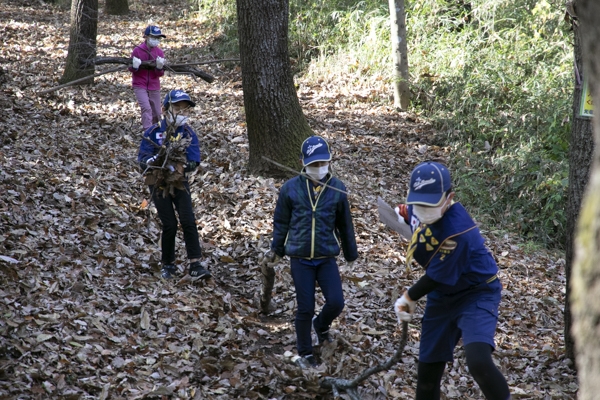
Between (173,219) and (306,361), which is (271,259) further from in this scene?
(173,219)

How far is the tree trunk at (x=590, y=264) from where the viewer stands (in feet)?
5.25

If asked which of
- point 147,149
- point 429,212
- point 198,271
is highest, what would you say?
point 147,149

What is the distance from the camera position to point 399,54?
1223 centimetres

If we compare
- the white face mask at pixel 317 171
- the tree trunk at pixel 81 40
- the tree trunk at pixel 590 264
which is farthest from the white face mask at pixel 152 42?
the tree trunk at pixel 590 264

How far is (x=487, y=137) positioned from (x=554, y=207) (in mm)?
2396

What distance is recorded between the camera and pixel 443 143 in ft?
37.3

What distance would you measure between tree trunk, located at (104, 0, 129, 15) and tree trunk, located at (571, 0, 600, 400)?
21357mm

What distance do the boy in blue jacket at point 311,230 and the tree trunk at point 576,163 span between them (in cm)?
209

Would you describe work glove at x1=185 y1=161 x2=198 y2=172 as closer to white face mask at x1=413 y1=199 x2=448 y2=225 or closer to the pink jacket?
white face mask at x1=413 y1=199 x2=448 y2=225

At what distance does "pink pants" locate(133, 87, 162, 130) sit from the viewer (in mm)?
9680

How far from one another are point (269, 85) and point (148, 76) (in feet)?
8.54

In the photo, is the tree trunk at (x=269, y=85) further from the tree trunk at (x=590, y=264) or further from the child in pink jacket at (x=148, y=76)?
the tree trunk at (x=590, y=264)

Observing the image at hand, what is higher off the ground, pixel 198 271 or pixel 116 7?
pixel 116 7

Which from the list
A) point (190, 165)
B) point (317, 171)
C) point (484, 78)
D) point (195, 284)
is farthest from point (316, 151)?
point (484, 78)
